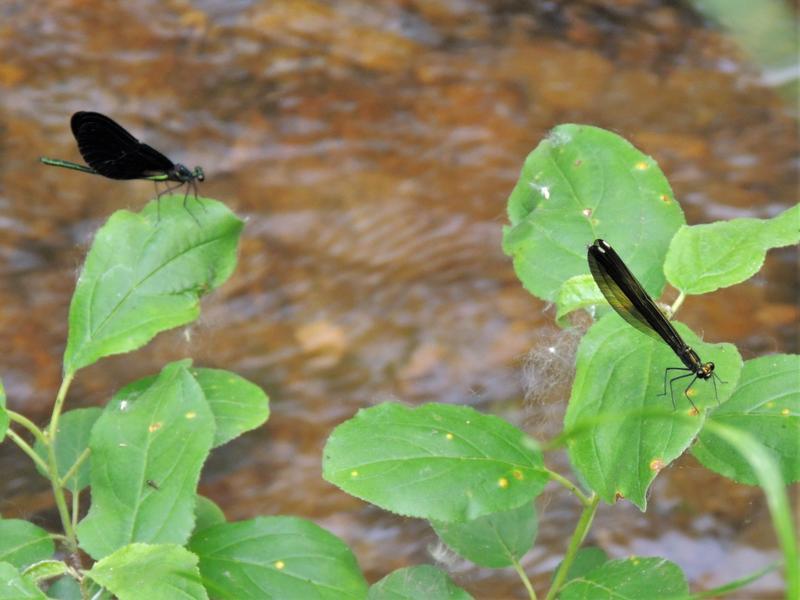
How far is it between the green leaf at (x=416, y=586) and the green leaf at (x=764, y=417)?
1.74 feet

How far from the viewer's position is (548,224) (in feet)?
6.23

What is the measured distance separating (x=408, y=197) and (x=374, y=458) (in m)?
2.43

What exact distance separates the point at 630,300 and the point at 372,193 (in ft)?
8.31

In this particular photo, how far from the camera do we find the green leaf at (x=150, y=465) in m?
1.68

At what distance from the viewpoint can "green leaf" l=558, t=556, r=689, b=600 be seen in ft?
5.45

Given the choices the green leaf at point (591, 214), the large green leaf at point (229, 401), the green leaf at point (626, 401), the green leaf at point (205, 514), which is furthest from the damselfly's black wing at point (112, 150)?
the green leaf at point (626, 401)

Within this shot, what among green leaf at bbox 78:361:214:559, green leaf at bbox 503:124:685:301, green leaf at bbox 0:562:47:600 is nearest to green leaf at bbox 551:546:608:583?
green leaf at bbox 503:124:685:301

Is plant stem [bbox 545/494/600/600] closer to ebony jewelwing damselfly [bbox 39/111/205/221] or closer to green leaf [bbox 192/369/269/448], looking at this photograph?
green leaf [bbox 192/369/269/448]

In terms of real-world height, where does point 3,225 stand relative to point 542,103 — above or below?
below

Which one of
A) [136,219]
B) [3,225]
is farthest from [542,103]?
[136,219]

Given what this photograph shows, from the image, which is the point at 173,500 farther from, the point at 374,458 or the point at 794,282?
the point at 794,282

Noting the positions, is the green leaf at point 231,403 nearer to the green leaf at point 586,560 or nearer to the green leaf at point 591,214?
the green leaf at point 591,214

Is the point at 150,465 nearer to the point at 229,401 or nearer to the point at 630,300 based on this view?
the point at 229,401

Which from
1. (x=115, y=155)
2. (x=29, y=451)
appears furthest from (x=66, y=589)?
(x=115, y=155)
